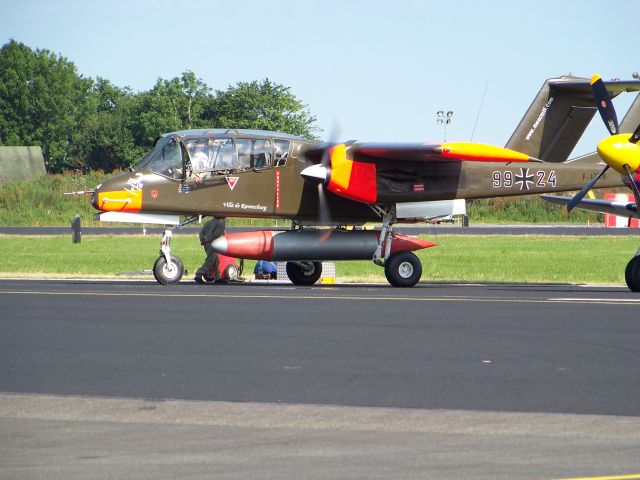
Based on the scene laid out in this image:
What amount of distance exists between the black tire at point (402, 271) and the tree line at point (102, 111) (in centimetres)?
6554

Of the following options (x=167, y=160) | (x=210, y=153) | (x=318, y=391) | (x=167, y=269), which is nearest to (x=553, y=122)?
(x=210, y=153)

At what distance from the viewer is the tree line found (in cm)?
9444

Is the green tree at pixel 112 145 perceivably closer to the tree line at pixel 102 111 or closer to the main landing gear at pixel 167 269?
the tree line at pixel 102 111

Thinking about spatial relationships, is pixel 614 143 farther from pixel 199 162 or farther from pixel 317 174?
pixel 199 162

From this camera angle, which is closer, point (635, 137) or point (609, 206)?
point (635, 137)

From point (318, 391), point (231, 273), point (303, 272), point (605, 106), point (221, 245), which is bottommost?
point (231, 273)

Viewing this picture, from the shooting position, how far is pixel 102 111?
146875 mm

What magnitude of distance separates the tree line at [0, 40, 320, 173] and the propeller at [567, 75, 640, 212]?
66.9m

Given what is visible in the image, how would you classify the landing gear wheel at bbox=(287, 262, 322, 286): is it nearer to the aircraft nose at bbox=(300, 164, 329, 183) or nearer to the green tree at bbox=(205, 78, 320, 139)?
the aircraft nose at bbox=(300, 164, 329, 183)

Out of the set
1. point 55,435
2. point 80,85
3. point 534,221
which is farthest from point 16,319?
point 80,85

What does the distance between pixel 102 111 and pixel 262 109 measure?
58143 mm

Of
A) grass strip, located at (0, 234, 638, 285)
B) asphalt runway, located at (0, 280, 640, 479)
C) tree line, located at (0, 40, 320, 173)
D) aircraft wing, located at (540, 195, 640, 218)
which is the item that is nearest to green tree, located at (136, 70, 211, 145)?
tree line, located at (0, 40, 320, 173)

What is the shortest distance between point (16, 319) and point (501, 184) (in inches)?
478

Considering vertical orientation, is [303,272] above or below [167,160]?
below
